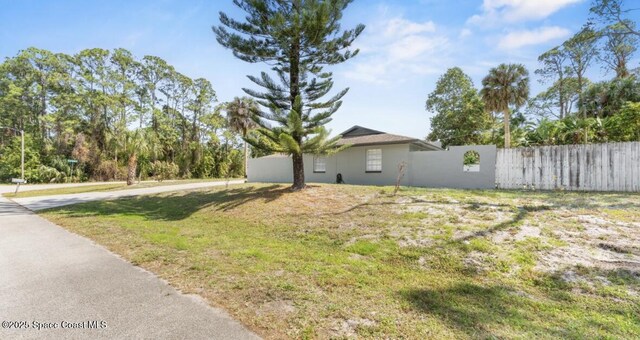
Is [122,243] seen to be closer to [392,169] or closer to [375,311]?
[375,311]

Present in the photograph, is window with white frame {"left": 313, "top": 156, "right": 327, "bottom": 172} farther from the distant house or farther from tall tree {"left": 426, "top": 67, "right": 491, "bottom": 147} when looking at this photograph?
tall tree {"left": 426, "top": 67, "right": 491, "bottom": 147}

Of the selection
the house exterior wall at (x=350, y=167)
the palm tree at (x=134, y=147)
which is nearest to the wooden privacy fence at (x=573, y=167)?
the house exterior wall at (x=350, y=167)

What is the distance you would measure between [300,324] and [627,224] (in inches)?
242

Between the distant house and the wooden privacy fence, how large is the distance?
725 mm

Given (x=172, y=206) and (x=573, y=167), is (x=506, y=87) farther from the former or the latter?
(x=172, y=206)

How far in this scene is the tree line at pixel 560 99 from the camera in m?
12.8

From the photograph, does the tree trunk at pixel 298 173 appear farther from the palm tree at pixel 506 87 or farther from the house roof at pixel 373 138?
the palm tree at pixel 506 87

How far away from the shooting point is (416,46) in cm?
873

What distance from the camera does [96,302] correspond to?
9.48ft

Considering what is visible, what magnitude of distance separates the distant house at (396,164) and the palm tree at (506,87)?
9.46 meters

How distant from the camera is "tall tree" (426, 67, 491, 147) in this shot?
2475 centimetres

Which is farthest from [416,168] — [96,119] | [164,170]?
[96,119]

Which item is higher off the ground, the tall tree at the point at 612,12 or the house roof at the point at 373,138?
the tall tree at the point at 612,12

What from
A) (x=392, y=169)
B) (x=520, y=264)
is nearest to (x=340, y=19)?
(x=392, y=169)
